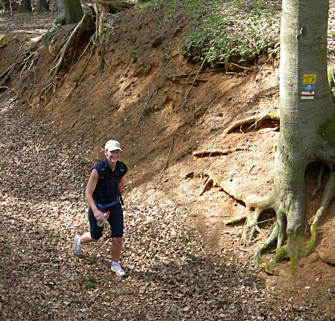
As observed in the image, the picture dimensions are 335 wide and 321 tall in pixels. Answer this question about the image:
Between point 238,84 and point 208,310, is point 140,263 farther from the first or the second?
point 238,84

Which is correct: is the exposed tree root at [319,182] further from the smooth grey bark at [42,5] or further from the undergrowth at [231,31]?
the smooth grey bark at [42,5]

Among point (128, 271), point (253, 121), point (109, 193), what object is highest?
point (253, 121)

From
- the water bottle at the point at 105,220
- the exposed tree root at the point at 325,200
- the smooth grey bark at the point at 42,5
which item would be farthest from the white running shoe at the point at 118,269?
the smooth grey bark at the point at 42,5

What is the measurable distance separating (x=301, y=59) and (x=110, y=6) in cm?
977

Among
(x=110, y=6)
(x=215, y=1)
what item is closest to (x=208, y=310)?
(x=215, y=1)

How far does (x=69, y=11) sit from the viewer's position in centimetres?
1494

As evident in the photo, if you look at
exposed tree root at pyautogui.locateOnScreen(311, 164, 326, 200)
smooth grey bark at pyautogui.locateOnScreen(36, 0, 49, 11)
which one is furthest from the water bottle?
smooth grey bark at pyautogui.locateOnScreen(36, 0, 49, 11)

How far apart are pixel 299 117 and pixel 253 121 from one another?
6.60 feet

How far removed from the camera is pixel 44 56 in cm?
1466

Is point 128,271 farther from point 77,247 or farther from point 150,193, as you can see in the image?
point 150,193

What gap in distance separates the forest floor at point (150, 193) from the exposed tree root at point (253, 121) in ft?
0.32

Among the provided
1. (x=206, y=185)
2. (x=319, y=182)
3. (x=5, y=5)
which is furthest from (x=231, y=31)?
(x=5, y=5)

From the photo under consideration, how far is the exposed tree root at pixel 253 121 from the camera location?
24.1ft

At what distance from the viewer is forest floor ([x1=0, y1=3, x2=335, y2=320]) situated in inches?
208
